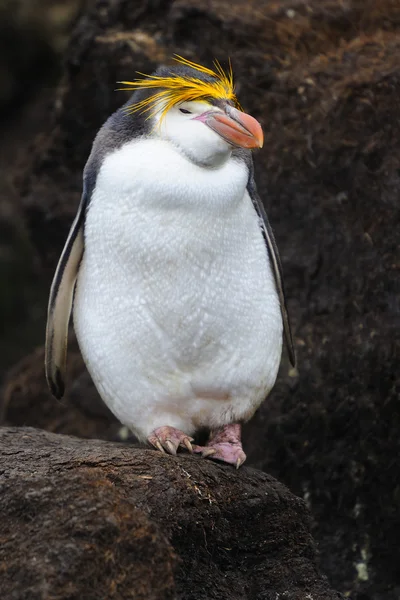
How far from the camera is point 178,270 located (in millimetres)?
3752

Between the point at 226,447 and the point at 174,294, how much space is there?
68 centimetres

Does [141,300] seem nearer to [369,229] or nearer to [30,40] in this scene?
[369,229]

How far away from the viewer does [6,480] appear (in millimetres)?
3182

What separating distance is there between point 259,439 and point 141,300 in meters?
1.56

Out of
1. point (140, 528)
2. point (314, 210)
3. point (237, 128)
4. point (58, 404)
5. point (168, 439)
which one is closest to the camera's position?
point (140, 528)

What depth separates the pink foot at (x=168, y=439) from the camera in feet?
12.3

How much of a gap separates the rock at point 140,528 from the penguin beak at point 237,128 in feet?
4.13

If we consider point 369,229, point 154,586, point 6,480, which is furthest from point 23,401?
point 154,586

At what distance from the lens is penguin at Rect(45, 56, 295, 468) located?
373cm

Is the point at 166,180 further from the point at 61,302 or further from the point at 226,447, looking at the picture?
the point at 226,447

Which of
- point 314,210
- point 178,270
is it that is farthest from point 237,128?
point 314,210

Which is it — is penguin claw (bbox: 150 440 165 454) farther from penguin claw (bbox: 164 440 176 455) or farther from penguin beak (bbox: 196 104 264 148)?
penguin beak (bbox: 196 104 264 148)

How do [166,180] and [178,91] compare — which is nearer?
[166,180]

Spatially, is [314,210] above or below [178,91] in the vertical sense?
below
